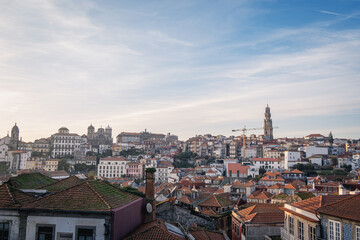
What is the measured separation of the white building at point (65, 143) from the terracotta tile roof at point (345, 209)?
12215cm

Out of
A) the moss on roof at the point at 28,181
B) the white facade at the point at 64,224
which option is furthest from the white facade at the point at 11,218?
the moss on roof at the point at 28,181

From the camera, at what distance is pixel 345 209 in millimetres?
12414

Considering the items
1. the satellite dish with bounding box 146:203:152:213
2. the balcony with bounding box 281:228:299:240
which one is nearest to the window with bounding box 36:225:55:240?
the satellite dish with bounding box 146:203:152:213

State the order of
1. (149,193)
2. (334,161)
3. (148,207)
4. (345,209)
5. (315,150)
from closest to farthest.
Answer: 1. (345,209)
2. (148,207)
3. (149,193)
4. (334,161)
5. (315,150)

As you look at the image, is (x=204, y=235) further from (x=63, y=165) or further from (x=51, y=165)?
(x=51, y=165)

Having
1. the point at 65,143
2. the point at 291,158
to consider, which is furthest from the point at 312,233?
the point at 65,143

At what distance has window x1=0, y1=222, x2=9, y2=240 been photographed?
444 inches

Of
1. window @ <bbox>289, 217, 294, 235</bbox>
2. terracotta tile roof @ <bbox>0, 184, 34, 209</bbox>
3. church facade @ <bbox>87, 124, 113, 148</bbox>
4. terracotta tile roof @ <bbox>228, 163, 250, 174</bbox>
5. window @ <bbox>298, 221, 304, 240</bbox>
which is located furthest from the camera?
church facade @ <bbox>87, 124, 113, 148</bbox>

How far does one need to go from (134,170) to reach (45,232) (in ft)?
287

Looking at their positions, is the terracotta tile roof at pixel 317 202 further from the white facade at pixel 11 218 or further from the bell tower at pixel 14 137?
the bell tower at pixel 14 137

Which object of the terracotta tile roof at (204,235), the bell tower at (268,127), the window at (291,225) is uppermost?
the bell tower at (268,127)

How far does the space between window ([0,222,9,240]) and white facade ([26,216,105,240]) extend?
0.77 meters

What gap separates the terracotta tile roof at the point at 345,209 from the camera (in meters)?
11.8

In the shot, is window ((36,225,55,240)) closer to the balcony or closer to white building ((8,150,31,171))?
the balcony
